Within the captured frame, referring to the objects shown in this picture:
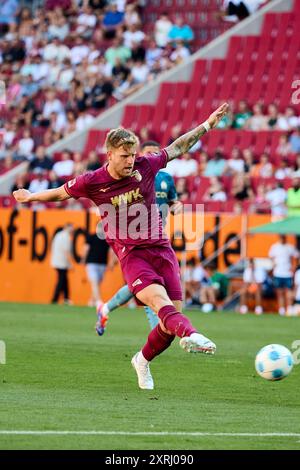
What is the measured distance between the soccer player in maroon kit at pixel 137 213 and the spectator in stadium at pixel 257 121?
17.3 meters

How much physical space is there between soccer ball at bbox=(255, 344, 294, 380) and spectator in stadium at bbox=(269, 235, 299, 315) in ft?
48.8

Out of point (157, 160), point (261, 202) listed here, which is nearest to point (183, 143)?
point (157, 160)

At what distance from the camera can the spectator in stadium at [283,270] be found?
25.2m

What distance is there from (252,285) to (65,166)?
6.89m

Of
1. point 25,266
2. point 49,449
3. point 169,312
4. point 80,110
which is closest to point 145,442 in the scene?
point 49,449

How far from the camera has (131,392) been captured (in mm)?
11141

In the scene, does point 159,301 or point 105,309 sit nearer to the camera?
point 159,301

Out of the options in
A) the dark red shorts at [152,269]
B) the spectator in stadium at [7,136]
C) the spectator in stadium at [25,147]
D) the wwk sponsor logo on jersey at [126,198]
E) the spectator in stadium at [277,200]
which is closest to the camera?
the dark red shorts at [152,269]

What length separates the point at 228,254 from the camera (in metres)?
26.4

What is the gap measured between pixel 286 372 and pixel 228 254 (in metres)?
16.1

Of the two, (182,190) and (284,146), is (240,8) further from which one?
(182,190)

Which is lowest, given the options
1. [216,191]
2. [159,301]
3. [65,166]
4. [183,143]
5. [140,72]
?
[159,301]

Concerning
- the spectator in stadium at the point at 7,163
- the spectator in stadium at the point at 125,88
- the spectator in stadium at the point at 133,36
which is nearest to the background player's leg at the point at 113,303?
the spectator in stadium at the point at 7,163

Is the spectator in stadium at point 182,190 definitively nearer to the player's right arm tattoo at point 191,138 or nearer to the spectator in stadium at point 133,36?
the spectator in stadium at point 133,36
